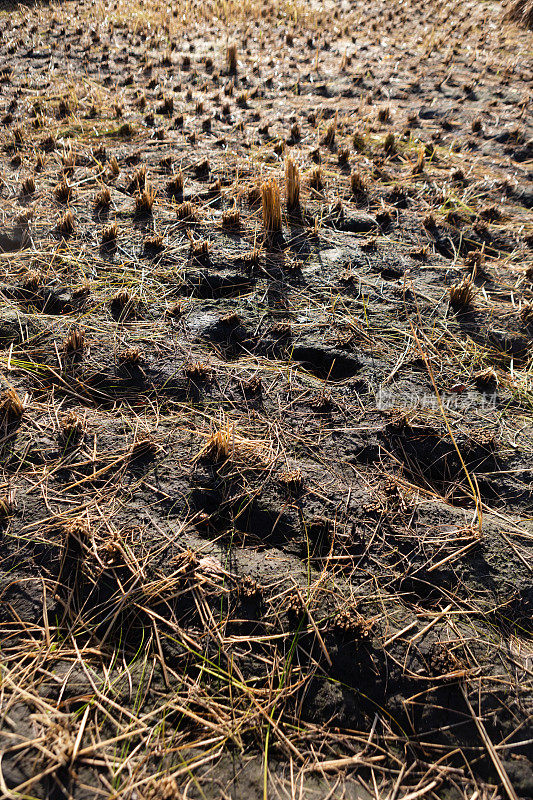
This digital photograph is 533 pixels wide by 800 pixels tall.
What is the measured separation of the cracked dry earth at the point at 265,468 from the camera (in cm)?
153

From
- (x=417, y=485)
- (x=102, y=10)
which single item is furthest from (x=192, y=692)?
(x=102, y=10)

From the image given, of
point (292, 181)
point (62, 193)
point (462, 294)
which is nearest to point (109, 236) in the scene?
point (62, 193)

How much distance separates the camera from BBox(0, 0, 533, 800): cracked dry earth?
5.02 ft

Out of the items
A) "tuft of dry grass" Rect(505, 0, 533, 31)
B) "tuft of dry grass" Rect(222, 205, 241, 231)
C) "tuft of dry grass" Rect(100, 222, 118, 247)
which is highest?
"tuft of dry grass" Rect(505, 0, 533, 31)

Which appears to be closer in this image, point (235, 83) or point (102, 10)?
point (235, 83)

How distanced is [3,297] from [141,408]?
1318 mm

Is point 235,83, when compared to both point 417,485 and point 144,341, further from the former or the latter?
point 417,485

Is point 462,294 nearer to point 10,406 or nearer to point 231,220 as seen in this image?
point 231,220

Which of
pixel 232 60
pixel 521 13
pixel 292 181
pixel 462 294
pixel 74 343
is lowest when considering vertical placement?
pixel 74 343

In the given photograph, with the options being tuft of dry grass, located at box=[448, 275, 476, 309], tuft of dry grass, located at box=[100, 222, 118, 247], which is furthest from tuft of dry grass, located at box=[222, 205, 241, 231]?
tuft of dry grass, located at box=[448, 275, 476, 309]

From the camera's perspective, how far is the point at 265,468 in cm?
216

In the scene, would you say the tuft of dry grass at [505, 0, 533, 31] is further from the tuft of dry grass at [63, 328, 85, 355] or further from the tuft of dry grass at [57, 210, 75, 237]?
the tuft of dry grass at [63, 328, 85, 355]

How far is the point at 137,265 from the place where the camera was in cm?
320

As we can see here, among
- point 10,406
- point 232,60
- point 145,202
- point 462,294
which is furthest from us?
point 232,60
